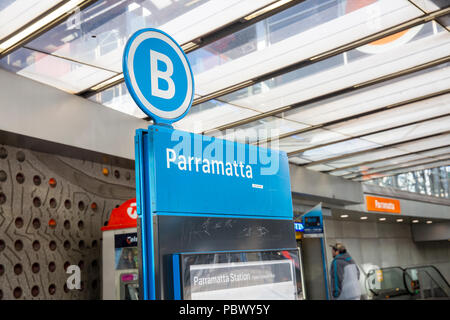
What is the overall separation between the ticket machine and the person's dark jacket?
3308 millimetres

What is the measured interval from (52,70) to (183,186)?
3.96 m

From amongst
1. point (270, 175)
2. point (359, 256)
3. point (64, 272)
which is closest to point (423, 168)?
point (359, 256)

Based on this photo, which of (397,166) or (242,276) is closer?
(242,276)

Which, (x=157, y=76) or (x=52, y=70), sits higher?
(x=52, y=70)

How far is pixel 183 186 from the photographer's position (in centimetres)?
187

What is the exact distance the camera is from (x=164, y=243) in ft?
5.74

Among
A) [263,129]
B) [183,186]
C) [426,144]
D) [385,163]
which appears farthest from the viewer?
[385,163]

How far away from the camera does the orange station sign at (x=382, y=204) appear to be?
45.8 ft

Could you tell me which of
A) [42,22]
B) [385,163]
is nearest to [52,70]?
[42,22]

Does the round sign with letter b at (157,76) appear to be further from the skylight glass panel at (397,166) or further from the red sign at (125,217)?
the skylight glass panel at (397,166)

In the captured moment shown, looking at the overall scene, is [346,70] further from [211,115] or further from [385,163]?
[385,163]

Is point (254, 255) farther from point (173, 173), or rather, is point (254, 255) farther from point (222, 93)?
point (222, 93)

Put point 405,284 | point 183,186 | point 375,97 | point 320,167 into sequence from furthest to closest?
1. point 405,284
2. point 320,167
3. point 375,97
4. point 183,186

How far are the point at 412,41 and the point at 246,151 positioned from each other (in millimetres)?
3816
